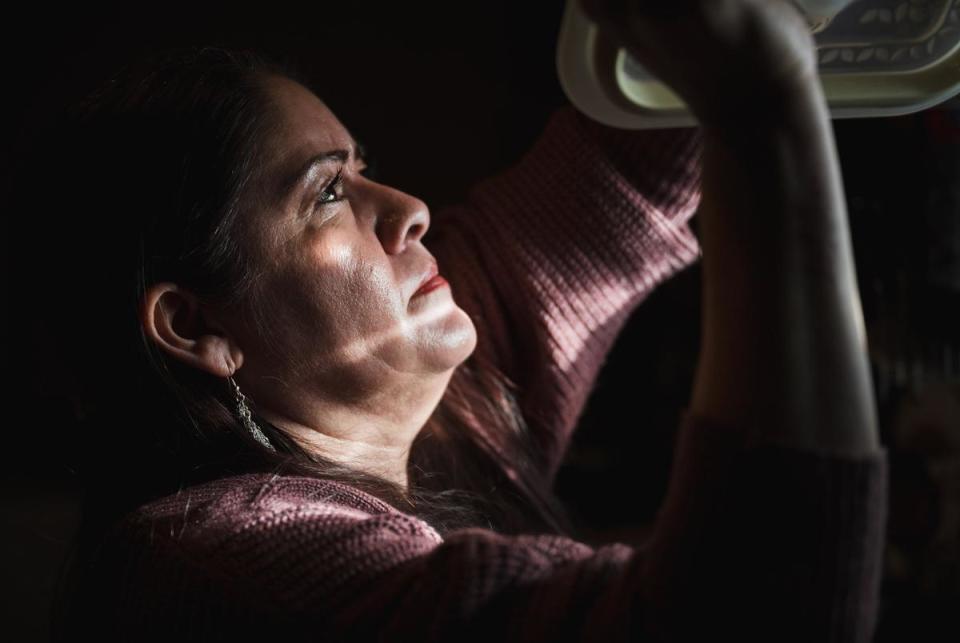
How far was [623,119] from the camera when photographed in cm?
63

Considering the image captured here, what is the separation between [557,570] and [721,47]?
11.3 inches

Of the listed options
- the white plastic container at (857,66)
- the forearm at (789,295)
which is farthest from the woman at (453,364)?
the white plastic container at (857,66)

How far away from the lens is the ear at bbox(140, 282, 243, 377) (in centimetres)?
71

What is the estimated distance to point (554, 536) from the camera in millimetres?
556

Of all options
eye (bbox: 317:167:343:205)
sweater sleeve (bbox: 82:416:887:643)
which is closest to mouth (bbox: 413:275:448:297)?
eye (bbox: 317:167:343:205)

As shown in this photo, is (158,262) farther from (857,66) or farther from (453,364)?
(857,66)

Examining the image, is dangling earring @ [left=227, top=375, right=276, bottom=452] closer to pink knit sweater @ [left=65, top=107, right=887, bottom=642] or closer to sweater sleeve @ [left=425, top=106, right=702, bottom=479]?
pink knit sweater @ [left=65, top=107, right=887, bottom=642]

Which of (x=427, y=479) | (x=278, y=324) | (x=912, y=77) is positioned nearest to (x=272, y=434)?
(x=278, y=324)

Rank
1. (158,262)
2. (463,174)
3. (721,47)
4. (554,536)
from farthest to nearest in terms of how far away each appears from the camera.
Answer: (463,174) → (158,262) → (554,536) → (721,47)

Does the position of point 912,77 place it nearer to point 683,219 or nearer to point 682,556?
point 683,219

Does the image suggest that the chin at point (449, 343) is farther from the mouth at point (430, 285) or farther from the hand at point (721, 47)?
the hand at point (721, 47)

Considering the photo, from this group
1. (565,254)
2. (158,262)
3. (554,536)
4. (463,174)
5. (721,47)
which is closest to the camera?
(721,47)

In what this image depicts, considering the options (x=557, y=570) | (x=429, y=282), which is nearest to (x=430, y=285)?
(x=429, y=282)

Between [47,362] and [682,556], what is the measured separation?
0.69 meters
